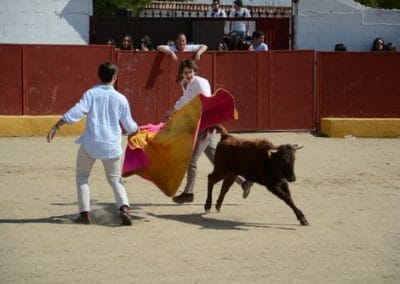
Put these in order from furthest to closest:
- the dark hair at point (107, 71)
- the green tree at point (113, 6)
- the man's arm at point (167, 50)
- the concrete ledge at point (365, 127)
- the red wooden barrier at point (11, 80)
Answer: the green tree at point (113, 6)
the concrete ledge at point (365, 127)
the red wooden barrier at point (11, 80)
the man's arm at point (167, 50)
the dark hair at point (107, 71)

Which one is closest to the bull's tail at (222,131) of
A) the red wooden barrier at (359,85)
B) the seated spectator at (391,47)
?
the red wooden barrier at (359,85)

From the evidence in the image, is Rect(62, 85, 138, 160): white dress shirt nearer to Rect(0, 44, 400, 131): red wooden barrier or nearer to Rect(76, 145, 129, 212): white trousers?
Rect(76, 145, 129, 212): white trousers

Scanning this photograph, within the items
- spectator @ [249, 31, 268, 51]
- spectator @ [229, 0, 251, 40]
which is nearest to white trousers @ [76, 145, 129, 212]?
spectator @ [249, 31, 268, 51]

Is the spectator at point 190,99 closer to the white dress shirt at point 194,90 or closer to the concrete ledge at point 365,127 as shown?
the white dress shirt at point 194,90

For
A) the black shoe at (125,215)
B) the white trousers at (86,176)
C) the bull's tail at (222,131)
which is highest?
the bull's tail at (222,131)

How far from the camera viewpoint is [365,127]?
16297 millimetres

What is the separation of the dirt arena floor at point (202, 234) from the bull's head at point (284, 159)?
464 mm

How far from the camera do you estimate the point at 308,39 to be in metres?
19.7

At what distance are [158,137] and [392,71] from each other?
8.43 meters

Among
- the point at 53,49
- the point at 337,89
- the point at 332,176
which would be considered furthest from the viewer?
the point at 337,89

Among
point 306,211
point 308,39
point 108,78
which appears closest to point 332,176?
point 306,211

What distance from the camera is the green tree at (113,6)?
83.1 ft

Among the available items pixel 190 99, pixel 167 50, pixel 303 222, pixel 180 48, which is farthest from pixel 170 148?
pixel 167 50

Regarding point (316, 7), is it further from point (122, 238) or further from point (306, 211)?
point (122, 238)
